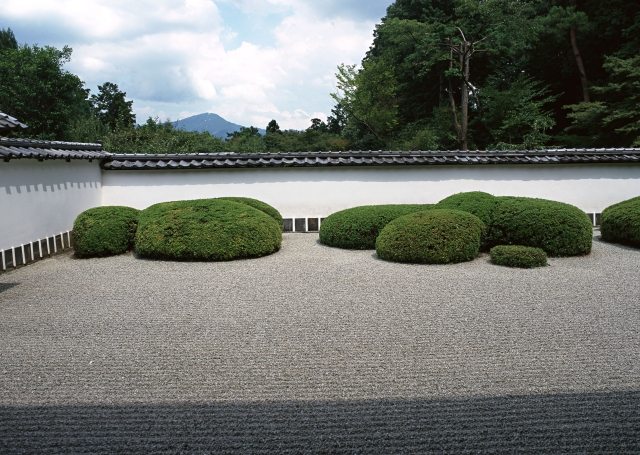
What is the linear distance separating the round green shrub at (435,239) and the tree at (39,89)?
2425cm

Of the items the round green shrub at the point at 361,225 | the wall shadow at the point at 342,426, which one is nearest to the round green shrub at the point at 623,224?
the round green shrub at the point at 361,225

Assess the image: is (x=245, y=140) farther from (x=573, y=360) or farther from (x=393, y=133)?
(x=573, y=360)

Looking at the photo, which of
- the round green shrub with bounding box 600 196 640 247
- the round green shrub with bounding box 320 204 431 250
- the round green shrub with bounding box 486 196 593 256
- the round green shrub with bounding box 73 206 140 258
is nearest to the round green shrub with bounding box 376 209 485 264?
the round green shrub with bounding box 486 196 593 256

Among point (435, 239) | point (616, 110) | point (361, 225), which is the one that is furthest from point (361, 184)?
point (616, 110)

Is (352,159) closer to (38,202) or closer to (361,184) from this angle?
(361,184)

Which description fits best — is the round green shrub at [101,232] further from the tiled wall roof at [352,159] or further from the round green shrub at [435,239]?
the round green shrub at [435,239]

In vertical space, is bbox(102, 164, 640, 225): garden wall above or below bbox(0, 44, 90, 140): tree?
below

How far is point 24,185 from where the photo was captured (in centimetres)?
797

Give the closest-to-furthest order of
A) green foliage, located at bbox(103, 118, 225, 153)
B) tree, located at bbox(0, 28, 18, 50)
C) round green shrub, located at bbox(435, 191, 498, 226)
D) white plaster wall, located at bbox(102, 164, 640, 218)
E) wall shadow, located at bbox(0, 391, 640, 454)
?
wall shadow, located at bbox(0, 391, 640, 454) < round green shrub, located at bbox(435, 191, 498, 226) < white plaster wall, located at bbox(102, 164, 640, 218) < green foliage, located at bbox(103, 118, 225, 153) < tree, located at bbox(0, 28, 18, 50)

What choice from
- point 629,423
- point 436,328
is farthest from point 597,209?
point 629,423

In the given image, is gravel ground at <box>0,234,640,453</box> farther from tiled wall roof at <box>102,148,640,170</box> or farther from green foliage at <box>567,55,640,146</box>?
green foliage at <box>567,55,640,146</box>

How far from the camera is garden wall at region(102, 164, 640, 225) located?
11.1 meters

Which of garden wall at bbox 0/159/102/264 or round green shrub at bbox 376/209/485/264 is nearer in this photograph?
garden wall at bbox 0/159/102/264

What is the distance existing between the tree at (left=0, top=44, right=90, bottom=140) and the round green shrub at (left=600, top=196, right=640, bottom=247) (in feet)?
85.4
